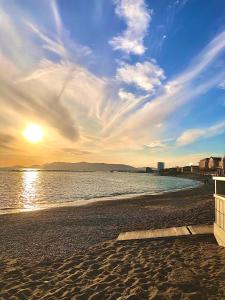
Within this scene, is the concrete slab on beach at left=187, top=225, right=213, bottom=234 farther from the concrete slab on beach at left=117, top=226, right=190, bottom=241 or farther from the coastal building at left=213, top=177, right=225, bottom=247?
the coastal building at left=213, top=177, right=225, bottom=247

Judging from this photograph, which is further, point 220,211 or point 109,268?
point 220,211

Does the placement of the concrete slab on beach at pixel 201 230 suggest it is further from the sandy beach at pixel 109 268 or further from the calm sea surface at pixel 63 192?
the calm sea surface at pixel 63 192

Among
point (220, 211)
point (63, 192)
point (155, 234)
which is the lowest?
point (155, 234)

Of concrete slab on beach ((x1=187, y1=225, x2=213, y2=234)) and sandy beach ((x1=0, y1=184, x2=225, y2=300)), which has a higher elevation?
concrete slab on beach ((x1=187, y1=225, x2=213, y2=234))

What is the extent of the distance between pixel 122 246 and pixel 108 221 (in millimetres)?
7589

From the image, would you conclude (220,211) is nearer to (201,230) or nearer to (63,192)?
(201,230)

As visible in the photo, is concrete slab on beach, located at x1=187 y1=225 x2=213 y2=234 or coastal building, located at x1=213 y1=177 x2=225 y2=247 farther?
concrete slab on beach, located at x1=187 y1=225 x2=213 y2=234

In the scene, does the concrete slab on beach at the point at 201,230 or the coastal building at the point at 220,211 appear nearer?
the coastal building at the point at 220,211

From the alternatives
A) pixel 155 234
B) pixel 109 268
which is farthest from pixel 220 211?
pixel 109 268

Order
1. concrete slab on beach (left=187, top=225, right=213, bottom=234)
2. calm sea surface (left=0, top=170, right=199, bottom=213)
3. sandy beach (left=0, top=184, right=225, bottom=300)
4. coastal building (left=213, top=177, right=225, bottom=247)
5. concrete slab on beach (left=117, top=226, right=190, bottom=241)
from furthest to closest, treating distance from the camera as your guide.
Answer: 1. calm sea surface (left=0, top=170, right=199, bottom=213)
2. concrete slab on beach (left=117, top=226, right=190, bottom=241)
3. concrete slab on beach (left=187, top=225, right=213, bottom=234)
4. coastal building (left=213, top=177, right=225, bottom=247)
5. sandy beach (left=0, top=184, right=225, bottom=300)

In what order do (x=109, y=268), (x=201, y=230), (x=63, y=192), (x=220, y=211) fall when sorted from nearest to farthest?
(x=109, y=268) < (x=220, y=211) < (x=201, y=230) < (x=63, y=192)

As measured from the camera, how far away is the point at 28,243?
514 inches

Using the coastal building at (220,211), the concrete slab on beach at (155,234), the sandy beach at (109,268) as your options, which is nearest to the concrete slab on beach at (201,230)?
the concrete slab on beach at (155,234)

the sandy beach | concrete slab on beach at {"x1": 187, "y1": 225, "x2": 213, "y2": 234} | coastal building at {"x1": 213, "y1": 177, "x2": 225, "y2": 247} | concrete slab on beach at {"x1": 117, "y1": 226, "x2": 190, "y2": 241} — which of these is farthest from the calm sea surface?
coastal building at {"x1": 213, "y1": 177, "x2": 225, "y2": 247}
